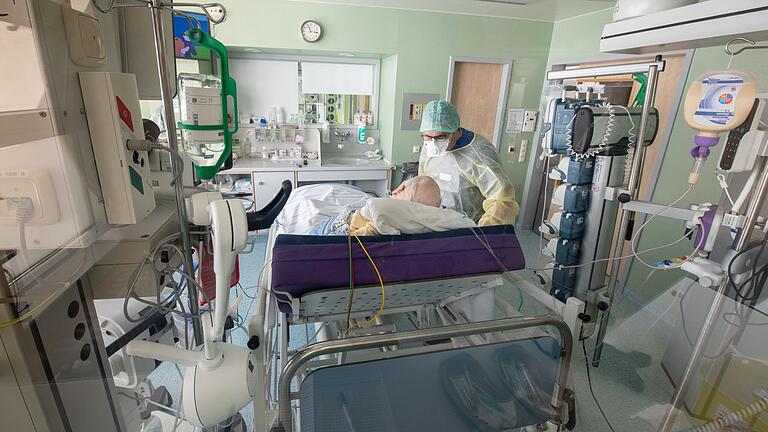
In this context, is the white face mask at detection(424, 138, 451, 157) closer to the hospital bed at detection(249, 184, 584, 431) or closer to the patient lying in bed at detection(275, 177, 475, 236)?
the patient lying in bed at detection(275, 177, 475, 236)

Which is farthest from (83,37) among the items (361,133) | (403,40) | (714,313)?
(361,133)

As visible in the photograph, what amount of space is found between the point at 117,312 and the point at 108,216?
51 centimetres

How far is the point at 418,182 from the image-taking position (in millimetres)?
1839

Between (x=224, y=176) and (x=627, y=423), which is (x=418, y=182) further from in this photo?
(x=224, y=176)

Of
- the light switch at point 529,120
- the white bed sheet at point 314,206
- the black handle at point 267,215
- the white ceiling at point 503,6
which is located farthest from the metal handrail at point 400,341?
the light switch at point 529,120

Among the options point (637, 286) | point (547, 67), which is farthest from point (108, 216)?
point (547, 67)

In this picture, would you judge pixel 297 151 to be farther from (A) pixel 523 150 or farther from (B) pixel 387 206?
(B) pixel 387 206

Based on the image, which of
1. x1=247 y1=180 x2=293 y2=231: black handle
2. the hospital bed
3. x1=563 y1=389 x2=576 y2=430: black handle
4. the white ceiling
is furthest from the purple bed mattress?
the white ceiling

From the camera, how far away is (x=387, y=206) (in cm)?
150

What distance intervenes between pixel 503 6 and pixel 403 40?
3.30ft

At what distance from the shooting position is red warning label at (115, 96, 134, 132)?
2.70ft

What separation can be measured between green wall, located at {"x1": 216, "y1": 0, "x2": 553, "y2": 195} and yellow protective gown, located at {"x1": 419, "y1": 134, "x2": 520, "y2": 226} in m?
1.77

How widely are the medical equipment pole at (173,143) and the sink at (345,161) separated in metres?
3.23

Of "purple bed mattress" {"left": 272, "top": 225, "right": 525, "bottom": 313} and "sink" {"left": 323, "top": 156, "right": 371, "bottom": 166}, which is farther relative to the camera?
"sink" {"left": 323, "top": 156, "right": 371, "bottom": 166}
